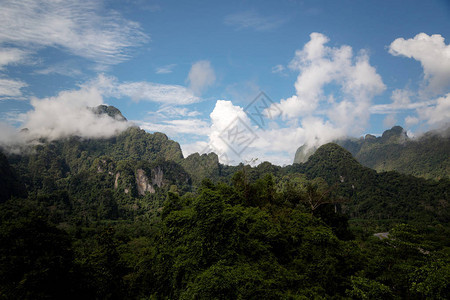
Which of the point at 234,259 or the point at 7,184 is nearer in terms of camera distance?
the point at 234,259

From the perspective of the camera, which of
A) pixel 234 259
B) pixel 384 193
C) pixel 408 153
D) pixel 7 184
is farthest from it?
→ pixel 408 153

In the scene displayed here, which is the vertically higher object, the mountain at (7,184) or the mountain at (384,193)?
the mountain at (7,184)

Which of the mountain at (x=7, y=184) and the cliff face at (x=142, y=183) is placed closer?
the mountain at (x=7, y=184)

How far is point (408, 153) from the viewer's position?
13862cm

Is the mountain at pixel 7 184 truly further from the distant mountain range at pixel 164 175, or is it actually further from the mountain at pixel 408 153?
the mountain at pixel 408 153

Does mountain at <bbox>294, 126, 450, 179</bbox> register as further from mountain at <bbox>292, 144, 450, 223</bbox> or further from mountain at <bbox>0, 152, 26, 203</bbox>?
mountain at <bbox>0, 152, 26, 203</bbox>

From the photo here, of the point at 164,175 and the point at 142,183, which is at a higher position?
the point at 164,175

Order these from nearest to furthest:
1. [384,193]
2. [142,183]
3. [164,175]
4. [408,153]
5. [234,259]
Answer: [234,259] < [384,193] < [142,183] < [164,175] < [408,153]

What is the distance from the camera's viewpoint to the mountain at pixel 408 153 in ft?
365

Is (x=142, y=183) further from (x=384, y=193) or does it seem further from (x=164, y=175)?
(x=384, y=193)

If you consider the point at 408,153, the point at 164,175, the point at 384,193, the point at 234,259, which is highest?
the point at 408,153

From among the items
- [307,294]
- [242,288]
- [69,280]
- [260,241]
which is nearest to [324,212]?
[260,241]

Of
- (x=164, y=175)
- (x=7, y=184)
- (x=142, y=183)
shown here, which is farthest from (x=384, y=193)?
(x=7, y=184)

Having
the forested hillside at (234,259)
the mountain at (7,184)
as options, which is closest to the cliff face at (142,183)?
the mountain at (7,184)
